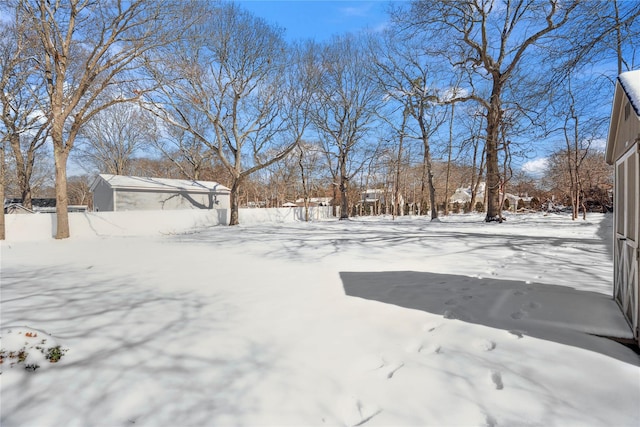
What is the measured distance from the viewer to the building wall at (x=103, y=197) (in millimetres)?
18484

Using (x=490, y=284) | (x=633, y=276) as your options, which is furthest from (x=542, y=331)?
(x=490, y=284)

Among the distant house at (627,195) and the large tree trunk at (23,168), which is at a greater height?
the large tree trunk at (23,168)

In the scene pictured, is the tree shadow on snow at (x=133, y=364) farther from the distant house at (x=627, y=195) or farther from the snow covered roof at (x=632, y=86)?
the snow covered roof at (x=632, y=86)

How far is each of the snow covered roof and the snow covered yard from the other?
186cm

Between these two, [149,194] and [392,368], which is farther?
[149,194]

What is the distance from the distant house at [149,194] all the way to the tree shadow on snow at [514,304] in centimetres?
1848

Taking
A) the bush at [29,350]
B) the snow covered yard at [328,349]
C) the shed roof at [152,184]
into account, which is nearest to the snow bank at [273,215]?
the shed roof at [152,184]

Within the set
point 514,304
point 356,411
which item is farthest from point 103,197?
point 514,304

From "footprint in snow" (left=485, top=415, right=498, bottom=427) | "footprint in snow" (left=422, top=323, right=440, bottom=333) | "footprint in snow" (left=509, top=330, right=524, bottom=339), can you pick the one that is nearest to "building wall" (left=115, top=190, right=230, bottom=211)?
"footprint in snow" (left=422, top=323, right=440, bottom=333)

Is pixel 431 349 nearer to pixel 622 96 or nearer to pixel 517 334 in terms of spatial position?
pixel 517 334

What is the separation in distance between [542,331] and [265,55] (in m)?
17.5

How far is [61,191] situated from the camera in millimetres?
11664

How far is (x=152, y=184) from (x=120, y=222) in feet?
20.3

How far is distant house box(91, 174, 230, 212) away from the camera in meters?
18.4
